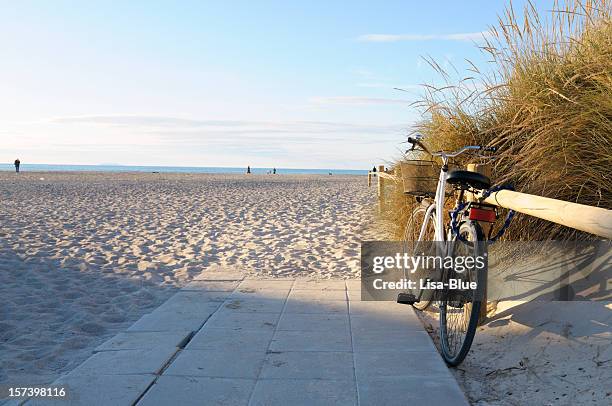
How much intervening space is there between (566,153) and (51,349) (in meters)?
3.68

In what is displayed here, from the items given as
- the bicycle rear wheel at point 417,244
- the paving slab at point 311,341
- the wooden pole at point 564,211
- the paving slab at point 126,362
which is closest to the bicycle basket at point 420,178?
the bicycle rear wheel at point 417,244

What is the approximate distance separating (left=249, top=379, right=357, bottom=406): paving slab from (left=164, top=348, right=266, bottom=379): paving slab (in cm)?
19

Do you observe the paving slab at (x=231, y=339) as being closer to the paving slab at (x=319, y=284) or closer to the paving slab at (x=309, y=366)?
the paving slab at (x=309, y=366)

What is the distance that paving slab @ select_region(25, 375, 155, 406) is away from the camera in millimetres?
2775

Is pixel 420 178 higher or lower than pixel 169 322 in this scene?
higher

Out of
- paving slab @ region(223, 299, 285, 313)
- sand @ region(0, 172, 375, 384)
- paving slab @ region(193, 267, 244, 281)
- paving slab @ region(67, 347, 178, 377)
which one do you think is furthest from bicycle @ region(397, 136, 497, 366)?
paving slab @ region(193, 267, 244, 281)

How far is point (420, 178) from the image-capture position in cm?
457

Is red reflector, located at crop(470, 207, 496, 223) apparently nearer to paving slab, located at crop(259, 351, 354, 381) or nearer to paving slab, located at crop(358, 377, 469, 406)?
paving slab, located at crop(358, 377, 469, 406)

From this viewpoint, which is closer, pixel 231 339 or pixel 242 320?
pixel 231 339

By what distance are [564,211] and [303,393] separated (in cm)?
155

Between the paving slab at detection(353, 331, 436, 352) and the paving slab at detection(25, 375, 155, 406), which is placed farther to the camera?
the paving slab at detection(353, 331, 436, 352)

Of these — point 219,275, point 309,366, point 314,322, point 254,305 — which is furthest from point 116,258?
point 309,366

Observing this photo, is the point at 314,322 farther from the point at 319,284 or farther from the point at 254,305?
the point at 319,284

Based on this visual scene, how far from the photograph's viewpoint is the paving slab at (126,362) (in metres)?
3.17
